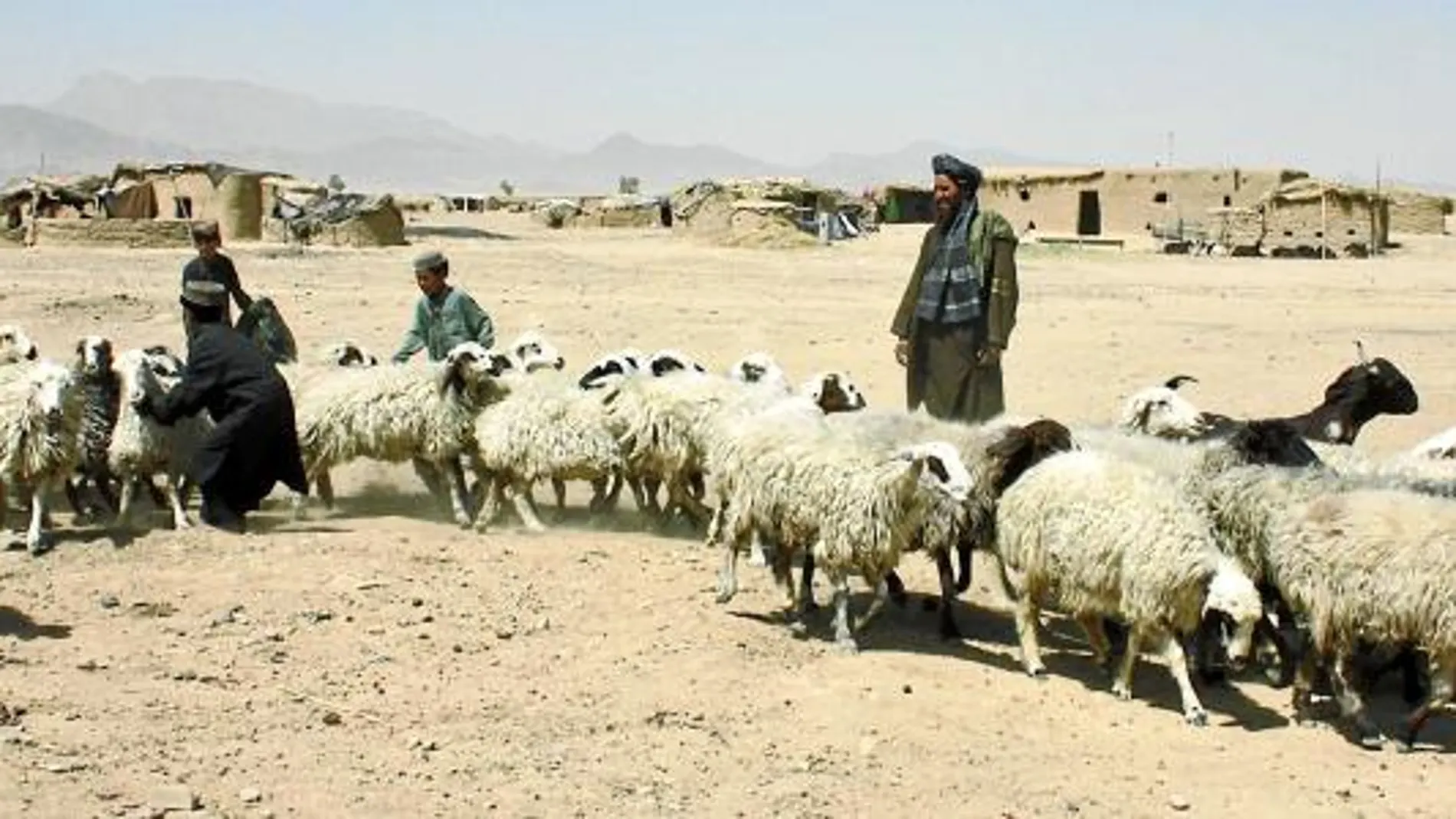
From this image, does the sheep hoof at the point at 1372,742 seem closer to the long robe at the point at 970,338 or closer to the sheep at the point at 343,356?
the long robe at the point at 970,338

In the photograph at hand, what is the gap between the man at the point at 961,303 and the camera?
8773 millimetres

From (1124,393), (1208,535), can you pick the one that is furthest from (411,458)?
(1124,393)

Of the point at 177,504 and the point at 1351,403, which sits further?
the point at 1351,403

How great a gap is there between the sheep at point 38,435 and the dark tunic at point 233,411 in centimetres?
56

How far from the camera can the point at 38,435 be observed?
8766 mm

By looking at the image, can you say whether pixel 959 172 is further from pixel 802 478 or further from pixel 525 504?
pixel 525 504

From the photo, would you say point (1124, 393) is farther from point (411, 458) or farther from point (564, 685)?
point (564, 685)

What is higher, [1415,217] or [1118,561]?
[1415,217]

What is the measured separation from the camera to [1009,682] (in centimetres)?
714

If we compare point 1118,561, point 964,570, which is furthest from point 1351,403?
point 1118,561

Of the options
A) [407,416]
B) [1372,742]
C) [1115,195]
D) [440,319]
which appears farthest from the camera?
→ [1115,195]

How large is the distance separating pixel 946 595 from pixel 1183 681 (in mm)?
1401

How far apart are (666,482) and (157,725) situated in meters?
4.24

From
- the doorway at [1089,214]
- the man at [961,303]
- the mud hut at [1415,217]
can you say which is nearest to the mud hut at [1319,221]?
the mud hut at [1415,217]
